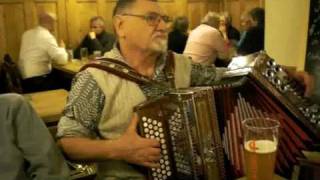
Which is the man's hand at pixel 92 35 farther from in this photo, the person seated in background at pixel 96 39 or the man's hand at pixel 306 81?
the man's hand at pixel 306 81

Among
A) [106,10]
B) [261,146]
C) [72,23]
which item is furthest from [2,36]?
[261,146]

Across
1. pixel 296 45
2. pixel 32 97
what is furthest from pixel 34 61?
pixel 296 45

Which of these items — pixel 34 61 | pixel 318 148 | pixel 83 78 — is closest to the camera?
pixel 318 148

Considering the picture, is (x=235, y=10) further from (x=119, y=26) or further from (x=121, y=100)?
(x=121, y=100)

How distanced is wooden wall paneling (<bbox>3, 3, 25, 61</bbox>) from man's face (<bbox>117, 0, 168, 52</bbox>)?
13.4 feet

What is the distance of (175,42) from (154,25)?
330cm

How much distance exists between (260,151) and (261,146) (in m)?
0.02

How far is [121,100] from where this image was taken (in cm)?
154

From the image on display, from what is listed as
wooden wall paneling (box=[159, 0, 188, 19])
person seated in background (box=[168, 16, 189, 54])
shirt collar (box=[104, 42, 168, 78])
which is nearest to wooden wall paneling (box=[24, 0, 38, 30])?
person seated in background (box=[168, 16, 189, 54])

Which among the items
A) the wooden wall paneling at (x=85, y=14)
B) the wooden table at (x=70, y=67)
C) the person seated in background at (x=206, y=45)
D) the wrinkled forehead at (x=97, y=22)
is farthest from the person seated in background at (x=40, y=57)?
the person seated in background at (x=206, y=45)

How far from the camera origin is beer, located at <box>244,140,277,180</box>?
1.10 m

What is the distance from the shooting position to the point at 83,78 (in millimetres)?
1537

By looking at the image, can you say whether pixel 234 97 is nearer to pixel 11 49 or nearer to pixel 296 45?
pixel 296 45

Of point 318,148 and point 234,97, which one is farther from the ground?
point 234,97
